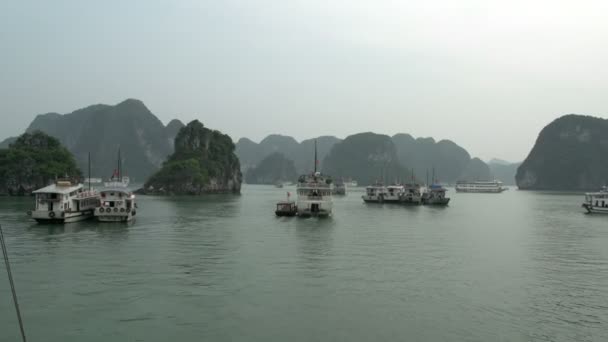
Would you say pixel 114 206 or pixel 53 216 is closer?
pixel 53 216

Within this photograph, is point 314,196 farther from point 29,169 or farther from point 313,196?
point 29,169

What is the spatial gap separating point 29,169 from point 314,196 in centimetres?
8863

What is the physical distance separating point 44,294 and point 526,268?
95.8 ft

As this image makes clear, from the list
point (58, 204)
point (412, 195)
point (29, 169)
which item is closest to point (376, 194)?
point (412, 195)

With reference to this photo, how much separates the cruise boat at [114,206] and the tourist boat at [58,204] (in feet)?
8.93

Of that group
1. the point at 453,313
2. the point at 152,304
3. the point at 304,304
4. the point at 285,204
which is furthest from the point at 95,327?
the point at 285,204

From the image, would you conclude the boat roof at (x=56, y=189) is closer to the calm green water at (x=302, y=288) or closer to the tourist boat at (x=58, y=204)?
the tourist boat at (x=58, y=204)

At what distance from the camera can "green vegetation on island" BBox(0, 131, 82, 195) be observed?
114 m

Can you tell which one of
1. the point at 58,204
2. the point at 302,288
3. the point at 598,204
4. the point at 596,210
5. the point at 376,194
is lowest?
the point at 302,288

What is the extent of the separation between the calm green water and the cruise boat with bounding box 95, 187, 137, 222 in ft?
29.7

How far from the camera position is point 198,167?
156m

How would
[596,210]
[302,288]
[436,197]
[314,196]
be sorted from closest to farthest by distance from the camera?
[302,288] → [314,196] → [596,210] → [436,197]

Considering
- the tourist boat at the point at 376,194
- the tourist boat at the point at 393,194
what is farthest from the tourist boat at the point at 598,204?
the tourist boat at the point at 376,194

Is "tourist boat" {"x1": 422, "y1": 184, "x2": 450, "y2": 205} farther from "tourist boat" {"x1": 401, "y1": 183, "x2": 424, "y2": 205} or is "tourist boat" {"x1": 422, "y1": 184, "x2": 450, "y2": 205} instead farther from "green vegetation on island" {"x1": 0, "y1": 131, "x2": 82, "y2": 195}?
"green vegetation on island" {"x1": 0, "y1": 131, "x2": 82, "y2": 195}
